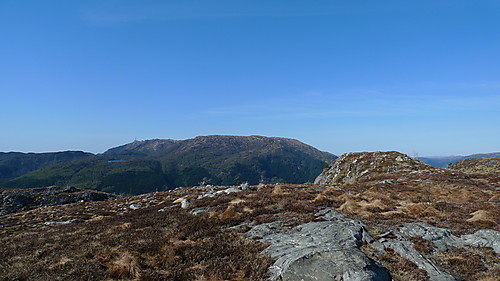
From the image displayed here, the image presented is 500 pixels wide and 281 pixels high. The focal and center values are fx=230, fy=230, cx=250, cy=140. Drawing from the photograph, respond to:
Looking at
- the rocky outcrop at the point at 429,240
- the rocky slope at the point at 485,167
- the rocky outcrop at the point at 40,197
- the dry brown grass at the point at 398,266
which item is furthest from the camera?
the rocky outcrop at the point at 40,197

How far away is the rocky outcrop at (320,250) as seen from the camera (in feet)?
25.9

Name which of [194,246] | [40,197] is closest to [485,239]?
[194,246]

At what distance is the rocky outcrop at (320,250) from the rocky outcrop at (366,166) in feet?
168

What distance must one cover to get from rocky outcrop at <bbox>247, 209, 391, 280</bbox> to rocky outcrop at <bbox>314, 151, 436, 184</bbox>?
5108cm

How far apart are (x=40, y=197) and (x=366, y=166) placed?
100733 mm

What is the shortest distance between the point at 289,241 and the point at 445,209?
45.7 ft

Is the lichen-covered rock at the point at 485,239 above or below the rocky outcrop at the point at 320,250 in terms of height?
below

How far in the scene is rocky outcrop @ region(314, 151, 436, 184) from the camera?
62266 mm

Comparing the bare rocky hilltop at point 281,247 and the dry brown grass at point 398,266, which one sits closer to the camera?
the dry brown grass at point 398,266

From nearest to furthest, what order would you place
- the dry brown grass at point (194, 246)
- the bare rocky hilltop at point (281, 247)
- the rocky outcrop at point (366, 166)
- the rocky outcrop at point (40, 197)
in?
the bare rocky hilltop at point (281, 247) → the dry brown grass at point (194, 246) → the rocky outcrop at point (40, 197) → the rocky outcrop at point (366, 166)

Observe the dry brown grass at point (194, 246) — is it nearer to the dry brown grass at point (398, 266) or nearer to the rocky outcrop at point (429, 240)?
the dry brown grass at point (398, 266)

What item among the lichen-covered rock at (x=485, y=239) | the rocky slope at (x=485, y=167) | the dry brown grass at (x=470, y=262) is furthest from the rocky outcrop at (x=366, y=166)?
the dry brown grass at (x=470, y=262)

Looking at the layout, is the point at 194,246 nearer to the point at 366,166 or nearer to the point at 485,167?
the point at 366,166

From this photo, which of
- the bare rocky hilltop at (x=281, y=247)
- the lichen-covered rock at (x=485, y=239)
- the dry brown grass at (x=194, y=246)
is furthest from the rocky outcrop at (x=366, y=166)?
the lichen-covered rock at (x=485, y=239)
